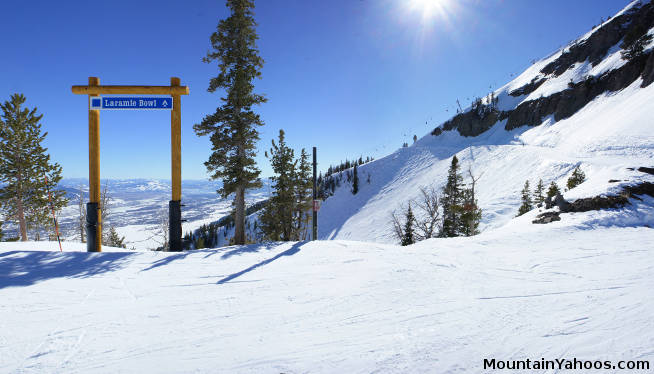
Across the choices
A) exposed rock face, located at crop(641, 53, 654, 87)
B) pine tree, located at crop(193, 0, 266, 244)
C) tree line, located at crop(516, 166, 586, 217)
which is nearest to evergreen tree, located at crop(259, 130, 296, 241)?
pine tree, located at crop(193, 0, 266, 244)

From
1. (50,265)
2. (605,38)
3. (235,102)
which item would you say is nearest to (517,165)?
(235,102)

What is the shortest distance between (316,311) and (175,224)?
561 centimetres

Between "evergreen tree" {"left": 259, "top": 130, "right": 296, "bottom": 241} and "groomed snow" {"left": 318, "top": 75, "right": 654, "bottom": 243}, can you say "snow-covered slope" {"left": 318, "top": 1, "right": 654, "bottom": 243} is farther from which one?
"evergreen tree" {"left": 259, "top": 130, "right": 296, "bottom": 241}

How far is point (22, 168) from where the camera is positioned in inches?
633

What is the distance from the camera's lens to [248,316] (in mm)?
3229

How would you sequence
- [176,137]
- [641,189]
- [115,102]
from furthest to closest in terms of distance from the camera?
1. [641,189]
2. [176,137]
3. [115,102]

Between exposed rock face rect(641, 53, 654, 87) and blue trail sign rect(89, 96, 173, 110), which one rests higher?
exposed rock face rect(641, 53, 654, 87)

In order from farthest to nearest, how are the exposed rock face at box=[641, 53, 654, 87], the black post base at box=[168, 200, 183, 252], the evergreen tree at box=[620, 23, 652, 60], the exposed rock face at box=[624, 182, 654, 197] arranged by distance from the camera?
the evergreen tree at box=[620, 23, 652, 60]
the exposed rock face at box=[641, 53, 654, 87]
the exposed rock face at box=[624, 182, 654, 197]
the black post base at box=[168, 200, 183, 252]

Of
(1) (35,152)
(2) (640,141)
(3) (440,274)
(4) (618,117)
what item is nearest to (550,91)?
(4) (618,117)

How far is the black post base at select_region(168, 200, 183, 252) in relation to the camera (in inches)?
270

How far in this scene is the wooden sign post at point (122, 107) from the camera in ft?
20.2

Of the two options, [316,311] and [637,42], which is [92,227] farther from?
[637,42]

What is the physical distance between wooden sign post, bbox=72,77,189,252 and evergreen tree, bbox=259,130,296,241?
454 inches

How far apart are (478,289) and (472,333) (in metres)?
1.57
